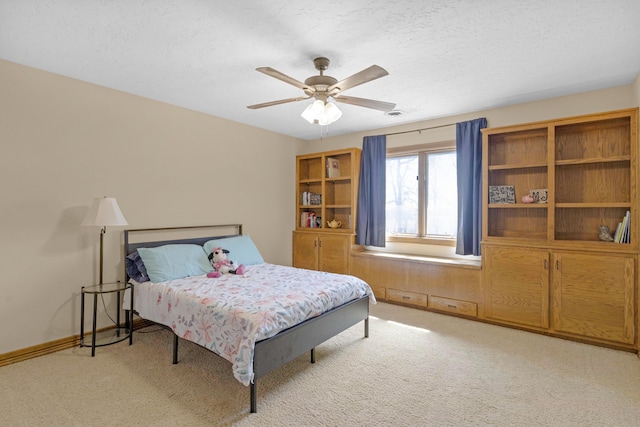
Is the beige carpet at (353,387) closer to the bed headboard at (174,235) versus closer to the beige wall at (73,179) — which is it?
the beige wall at (73,179)

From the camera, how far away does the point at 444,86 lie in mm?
3123

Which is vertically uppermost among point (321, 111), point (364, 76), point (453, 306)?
point (364, 76)

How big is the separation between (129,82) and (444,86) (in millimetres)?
3072

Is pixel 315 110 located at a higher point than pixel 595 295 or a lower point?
higher

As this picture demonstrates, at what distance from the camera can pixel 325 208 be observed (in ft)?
16.6

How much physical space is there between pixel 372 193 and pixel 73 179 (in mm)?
3536

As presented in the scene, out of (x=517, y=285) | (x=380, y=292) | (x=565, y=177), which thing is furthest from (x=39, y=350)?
(x=565, y=177)

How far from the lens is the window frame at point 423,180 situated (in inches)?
164

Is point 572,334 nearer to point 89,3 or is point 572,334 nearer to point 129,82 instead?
point 89,3

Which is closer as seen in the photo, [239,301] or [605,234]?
[239,301]

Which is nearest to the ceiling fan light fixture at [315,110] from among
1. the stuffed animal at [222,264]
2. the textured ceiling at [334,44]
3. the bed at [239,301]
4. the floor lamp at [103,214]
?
the textured ceiling at [334,44]

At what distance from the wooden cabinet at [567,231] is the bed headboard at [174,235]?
3.24 meters

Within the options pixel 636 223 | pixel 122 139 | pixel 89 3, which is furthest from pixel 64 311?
pixel 636 223

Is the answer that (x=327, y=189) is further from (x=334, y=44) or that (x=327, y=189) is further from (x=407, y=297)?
(x=334, y=44)
